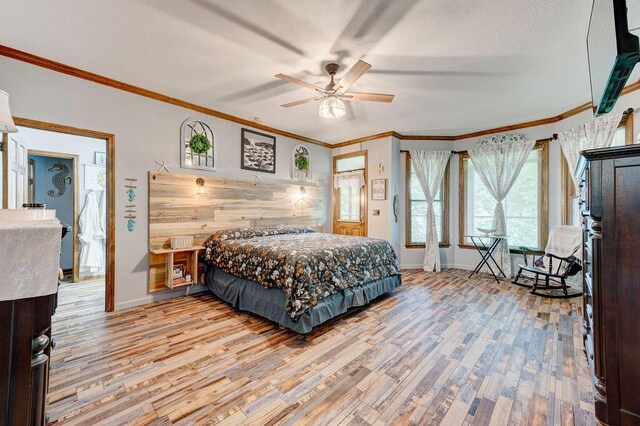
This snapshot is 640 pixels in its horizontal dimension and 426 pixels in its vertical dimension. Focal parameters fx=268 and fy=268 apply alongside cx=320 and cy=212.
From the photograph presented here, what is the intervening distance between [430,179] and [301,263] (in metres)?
3.67

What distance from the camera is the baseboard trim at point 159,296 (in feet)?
10.5

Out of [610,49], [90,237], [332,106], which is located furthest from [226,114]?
[610,49]

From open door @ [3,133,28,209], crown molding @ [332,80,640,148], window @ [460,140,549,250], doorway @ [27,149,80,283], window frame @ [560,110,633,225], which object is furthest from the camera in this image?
window @ [460,140,549,250]

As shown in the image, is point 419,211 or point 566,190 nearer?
point 566,190

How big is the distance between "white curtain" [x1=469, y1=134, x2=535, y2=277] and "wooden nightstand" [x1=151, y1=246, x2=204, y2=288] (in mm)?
4839

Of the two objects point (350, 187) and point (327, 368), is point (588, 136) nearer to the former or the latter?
point (350, 187)

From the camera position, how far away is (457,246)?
528 centimetres

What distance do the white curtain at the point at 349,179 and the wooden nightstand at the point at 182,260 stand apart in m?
3.22

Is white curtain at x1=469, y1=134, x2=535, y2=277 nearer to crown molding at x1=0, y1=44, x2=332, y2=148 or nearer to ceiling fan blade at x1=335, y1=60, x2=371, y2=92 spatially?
ceiling fan blade at x1=335, y1=60, x2=371, y2=92

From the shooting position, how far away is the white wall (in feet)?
8.65

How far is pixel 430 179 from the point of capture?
17.1 feet

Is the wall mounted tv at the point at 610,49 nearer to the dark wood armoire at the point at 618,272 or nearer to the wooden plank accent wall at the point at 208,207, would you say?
the dark wood armoire at the point at 618,272

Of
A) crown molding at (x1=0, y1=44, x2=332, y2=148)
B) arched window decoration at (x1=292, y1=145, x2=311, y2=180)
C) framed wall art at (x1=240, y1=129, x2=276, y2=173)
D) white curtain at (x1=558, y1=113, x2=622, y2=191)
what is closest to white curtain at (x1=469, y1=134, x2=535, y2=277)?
white curtain at (x1=558, y1=113, x2=622, y2=191)

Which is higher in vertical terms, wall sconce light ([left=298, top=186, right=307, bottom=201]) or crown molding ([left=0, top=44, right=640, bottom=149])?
crown molding ([left=0, top=44, right=640, bottom=149])
